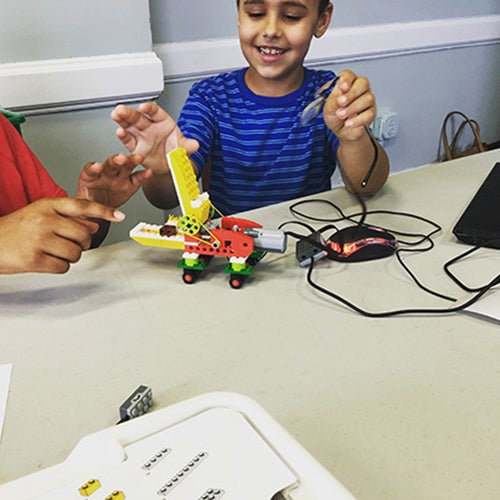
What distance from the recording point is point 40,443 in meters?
0.42

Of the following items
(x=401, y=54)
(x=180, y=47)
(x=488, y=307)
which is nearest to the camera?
(x=488, y=307)

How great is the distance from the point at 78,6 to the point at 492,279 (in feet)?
3.36

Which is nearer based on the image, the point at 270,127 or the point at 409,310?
the point at 409,310

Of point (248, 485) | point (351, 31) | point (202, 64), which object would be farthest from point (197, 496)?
point (351, 31)

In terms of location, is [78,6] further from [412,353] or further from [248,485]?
[248,485]

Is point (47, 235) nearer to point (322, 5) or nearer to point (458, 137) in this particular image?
point (322, 5)

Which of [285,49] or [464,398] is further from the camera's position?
[285,49]

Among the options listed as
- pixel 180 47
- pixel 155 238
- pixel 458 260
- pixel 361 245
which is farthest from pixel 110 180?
pixel 180 47

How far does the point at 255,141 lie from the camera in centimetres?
105

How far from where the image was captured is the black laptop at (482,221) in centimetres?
73

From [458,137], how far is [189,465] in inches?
88.1

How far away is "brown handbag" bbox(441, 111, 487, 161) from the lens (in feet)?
7.33

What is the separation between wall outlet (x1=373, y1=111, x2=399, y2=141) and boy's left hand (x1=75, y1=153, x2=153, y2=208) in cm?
140

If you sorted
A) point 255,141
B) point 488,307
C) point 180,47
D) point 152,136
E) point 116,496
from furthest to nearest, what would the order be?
point 180,47, point 255,141, point 152,136, point 488,307, point 116,496
